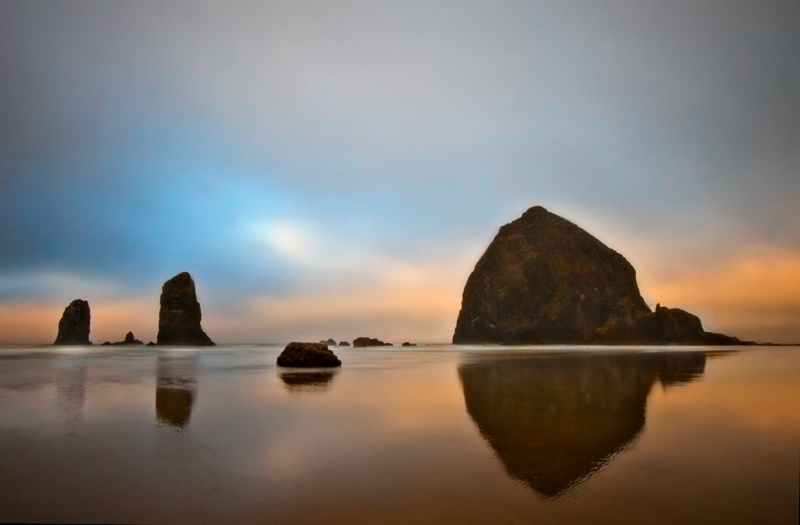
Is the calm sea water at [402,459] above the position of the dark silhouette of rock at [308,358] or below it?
above

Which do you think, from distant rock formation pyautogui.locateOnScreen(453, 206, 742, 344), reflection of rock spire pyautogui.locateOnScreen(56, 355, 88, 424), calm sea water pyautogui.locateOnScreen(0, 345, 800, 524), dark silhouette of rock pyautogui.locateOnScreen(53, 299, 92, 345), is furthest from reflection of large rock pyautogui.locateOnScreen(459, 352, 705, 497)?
dark silhouette of rock pyautogui.locateOnScreen(53, 299, 92, 345)

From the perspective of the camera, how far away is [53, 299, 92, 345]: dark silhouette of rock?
363 feet

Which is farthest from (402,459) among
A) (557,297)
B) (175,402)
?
(557,297)

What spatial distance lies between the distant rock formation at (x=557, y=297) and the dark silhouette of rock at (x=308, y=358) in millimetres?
96149

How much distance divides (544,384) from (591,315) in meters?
117

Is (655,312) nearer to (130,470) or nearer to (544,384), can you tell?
(544,384)

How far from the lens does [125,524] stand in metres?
3.60

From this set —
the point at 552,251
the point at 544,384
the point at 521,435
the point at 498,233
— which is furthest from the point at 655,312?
the point at 521,435

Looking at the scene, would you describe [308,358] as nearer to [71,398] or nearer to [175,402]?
[71,398]

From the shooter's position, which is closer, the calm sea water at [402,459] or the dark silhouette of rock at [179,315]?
the calm sea water at [402,459]

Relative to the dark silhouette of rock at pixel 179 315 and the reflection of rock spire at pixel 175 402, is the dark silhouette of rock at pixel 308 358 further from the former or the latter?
the dark silhouette of rock at pixel 179 315

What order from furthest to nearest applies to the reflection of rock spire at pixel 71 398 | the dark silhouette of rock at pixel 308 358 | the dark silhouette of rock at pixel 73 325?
the dark silhouette of rock at pixel 73 325 < the dark silhouette of rock at pixel 308 358 < the reflection of rock spire at pixel 71 398

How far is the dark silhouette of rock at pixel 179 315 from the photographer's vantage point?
10750cm

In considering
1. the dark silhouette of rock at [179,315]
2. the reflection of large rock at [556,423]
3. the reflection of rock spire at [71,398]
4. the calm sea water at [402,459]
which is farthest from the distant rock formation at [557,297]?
the calm sea water at [402,459]
